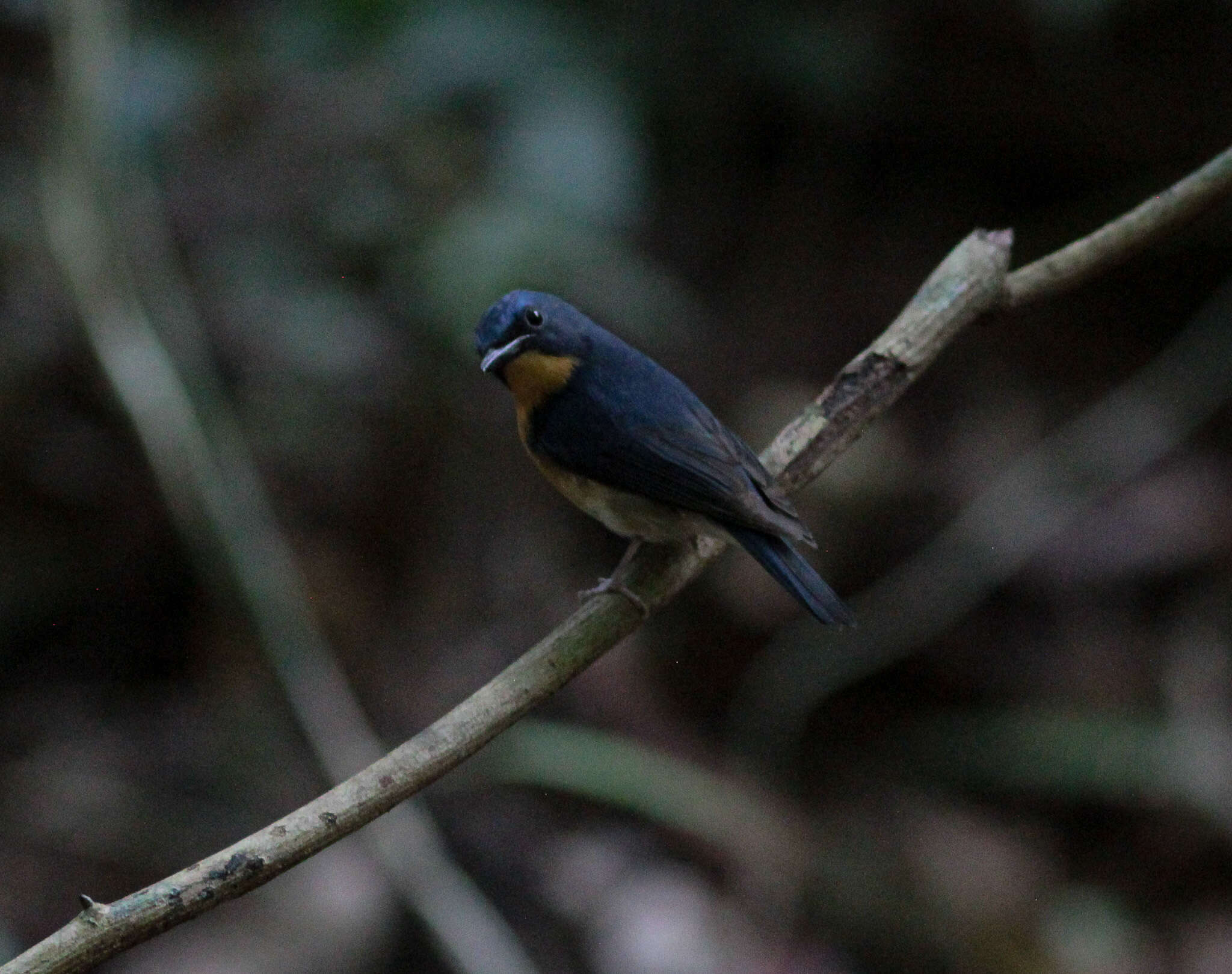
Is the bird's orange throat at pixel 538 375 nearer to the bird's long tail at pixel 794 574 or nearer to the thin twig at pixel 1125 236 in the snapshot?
the bird's long tail at pixel 794 574

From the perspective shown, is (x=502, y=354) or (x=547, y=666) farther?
(x=502, y=354)

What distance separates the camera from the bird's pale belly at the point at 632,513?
2896mm

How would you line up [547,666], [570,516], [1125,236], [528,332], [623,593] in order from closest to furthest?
[547,666] → [623,593] → [1125,236] → [528,332] → [570,516]

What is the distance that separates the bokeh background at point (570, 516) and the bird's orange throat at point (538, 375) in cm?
77

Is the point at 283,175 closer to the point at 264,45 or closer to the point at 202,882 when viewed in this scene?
the point at 264,45

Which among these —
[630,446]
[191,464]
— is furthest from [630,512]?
[191,464]

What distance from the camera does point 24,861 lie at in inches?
164

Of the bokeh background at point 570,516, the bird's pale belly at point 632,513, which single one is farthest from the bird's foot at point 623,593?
the bokeh background at point 570,516

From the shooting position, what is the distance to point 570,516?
17.6 feet

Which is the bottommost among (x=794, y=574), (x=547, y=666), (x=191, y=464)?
(x=547, y=666)

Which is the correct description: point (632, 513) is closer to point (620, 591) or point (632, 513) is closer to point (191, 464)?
point (620, 591)

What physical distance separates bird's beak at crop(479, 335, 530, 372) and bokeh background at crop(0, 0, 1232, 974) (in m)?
0.87

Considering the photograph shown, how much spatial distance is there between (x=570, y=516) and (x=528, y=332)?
2489mm

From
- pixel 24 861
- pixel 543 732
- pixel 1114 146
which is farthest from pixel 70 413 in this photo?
pixel 1114 146
